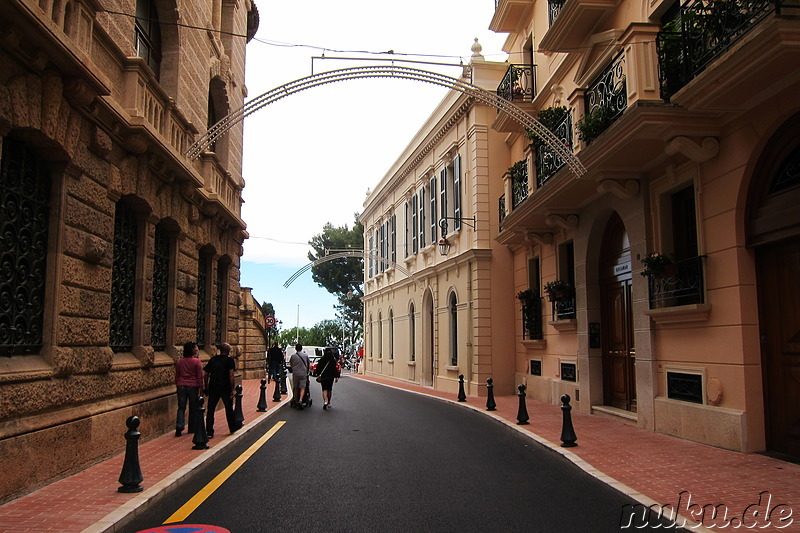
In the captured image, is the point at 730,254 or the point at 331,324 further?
the point at 331,324

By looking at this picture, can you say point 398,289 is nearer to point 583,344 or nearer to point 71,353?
point 583,344

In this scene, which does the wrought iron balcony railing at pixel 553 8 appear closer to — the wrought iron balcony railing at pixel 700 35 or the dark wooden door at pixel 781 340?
the wrought iron balcony railing at pixel 700 35

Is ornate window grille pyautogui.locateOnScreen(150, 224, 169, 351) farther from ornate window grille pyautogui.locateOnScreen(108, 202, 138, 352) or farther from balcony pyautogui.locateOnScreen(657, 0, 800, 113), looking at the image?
balcony pyautogui.locateOnScreen(657, 0, 800, 113)

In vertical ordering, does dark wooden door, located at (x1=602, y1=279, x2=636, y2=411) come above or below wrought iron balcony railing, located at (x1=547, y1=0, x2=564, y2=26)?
below

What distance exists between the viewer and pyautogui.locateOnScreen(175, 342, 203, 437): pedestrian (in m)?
11.5

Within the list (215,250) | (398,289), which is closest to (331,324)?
(398,289)

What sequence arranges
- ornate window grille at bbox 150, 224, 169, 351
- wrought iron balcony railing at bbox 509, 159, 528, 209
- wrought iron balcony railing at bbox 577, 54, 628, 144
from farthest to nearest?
1. wrought iron balcony railing at bbox 509, 159, 528, 209
2. ornate window grille at bbox 150, 224, 169, 351
3. wrought iron balcony railing at bbox 577, 54, 628, 144

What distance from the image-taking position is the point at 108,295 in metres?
9.59

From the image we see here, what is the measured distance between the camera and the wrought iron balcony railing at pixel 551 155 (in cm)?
1427

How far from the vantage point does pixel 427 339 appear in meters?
28.8

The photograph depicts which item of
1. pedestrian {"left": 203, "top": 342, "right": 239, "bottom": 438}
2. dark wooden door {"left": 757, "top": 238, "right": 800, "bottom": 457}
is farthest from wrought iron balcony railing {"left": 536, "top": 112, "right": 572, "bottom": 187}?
pedestrian {"left": 203, "top": 342, "right": 239, "bottom": 438}

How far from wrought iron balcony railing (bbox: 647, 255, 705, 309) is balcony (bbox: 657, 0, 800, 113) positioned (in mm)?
2532

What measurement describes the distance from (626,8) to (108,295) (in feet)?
36.3

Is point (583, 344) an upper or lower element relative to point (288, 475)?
upper
